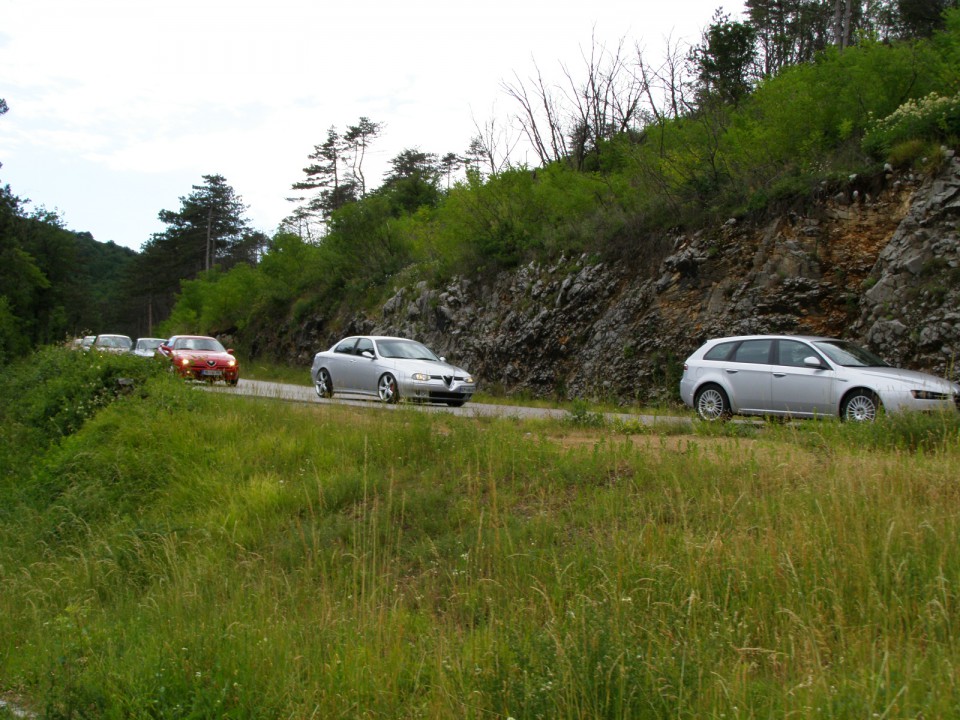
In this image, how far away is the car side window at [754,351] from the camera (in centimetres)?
1439

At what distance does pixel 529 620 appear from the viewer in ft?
17.4

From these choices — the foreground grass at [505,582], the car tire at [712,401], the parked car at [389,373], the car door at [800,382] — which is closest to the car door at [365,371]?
the parked car at [389,373]

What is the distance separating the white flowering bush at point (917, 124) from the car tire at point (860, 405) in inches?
333

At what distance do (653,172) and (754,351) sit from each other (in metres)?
12.9

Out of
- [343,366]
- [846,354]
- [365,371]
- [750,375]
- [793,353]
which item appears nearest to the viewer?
[846,354]

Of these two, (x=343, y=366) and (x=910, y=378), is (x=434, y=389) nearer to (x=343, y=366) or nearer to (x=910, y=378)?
(x=343, y=366)

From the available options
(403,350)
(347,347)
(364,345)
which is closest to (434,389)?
(403,350)

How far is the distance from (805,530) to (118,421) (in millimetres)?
11350

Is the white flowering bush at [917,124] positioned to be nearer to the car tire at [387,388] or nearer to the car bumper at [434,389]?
the car bumper at [434,389]

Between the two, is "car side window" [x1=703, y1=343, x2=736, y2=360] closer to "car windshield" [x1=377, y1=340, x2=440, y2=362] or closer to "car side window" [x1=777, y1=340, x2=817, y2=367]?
"car side window" [x1=777, y1=340, x2=817, y2=367]

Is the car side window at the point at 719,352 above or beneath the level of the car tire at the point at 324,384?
above

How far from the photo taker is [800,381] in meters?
13.7

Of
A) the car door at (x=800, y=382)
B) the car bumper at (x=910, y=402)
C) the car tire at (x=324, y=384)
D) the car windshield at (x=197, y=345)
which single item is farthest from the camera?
the car windshield at (x=197, y=345)

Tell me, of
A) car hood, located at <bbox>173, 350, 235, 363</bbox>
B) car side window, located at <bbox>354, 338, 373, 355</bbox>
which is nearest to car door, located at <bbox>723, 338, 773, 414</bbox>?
car side window, located at <bbox>354, 338, 373, 355</bbox>
